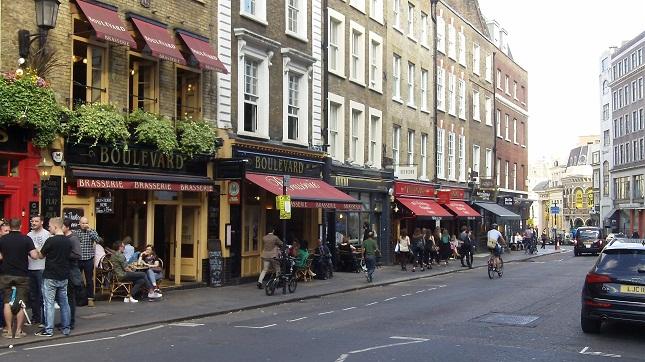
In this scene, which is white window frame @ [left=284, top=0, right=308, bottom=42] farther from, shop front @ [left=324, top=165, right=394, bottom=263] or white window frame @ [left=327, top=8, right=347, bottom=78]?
shop front @ [left=324, top=165, right=394, bottom=263]

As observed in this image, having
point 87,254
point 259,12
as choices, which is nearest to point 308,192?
point 259,12

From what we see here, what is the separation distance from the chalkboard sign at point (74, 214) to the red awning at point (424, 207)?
17.8m

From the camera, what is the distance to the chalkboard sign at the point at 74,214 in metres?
15.1

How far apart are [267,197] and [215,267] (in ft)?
12.2

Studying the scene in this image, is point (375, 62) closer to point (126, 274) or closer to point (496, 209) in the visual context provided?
point (496, 209)

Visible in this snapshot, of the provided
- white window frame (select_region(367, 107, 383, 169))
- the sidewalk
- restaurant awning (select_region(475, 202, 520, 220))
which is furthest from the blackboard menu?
restaurant awning (select_region(475, 202, 520, 220))

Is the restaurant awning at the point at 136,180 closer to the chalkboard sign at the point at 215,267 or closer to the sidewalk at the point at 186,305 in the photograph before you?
the chalkboard sign at the point at 215,267

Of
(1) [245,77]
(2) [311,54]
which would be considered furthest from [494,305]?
(2) [311,54]

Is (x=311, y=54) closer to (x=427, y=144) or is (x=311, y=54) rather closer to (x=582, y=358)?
(x=427, y=144)

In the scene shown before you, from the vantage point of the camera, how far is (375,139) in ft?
98.6

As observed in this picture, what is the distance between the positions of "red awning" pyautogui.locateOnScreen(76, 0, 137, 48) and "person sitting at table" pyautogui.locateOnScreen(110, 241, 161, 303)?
4487mm

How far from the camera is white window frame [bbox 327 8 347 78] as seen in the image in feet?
86.8

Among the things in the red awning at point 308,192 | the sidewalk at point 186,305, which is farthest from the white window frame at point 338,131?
the sidewalk at point 186,305

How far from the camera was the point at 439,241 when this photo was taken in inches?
1250
